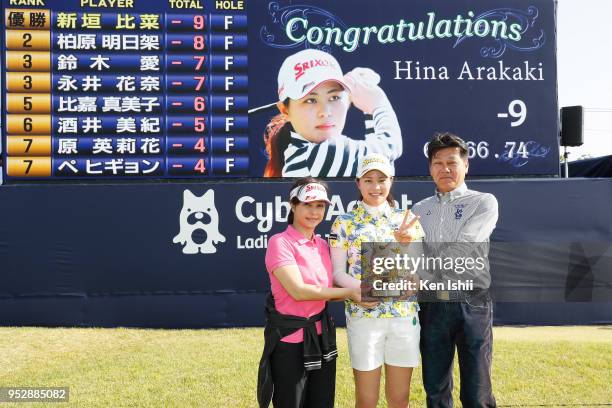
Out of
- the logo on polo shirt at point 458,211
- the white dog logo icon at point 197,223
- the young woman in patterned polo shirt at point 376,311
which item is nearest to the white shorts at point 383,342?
the young woman in patterned polo shirt at point 376,311

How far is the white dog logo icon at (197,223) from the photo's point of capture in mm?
6789

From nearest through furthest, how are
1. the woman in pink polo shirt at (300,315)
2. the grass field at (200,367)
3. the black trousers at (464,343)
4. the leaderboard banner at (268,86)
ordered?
the woman in pink polo shirt at (300,315)
the black trousers at (464,343)
the grass field at (200,367)
the leaderboard banner at (268,86)

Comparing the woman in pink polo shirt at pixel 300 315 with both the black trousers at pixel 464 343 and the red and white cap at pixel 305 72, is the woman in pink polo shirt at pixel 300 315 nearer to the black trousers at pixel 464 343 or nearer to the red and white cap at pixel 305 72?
the black trousers at pixel 464 343

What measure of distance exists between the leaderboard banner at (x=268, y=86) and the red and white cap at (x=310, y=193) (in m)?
4.24

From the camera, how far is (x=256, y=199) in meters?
6.86

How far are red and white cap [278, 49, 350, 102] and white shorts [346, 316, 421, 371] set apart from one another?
4779mm

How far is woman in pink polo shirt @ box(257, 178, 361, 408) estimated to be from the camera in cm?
255

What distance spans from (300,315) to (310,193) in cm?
63

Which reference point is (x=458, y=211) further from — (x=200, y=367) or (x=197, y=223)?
(x=197, y=223)

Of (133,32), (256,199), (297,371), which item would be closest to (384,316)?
(297,371)

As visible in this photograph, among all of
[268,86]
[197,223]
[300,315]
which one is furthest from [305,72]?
[300,315]

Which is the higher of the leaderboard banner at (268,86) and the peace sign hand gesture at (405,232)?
the leaderboard banner at (268,86)

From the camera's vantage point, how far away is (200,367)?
16.5 feet

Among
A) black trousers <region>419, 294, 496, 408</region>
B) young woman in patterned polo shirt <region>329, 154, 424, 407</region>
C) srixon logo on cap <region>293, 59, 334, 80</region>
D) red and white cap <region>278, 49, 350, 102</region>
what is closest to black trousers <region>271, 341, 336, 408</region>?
young woman in patterned polo shirt <region>329, 154, 424, 407</region>
